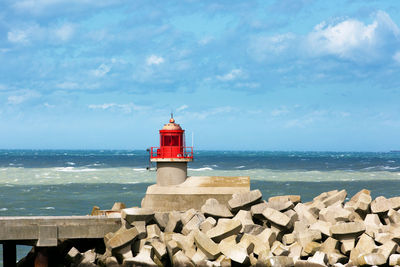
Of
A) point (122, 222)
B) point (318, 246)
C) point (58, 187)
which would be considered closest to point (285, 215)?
point (318, 246)

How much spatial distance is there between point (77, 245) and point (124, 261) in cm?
210

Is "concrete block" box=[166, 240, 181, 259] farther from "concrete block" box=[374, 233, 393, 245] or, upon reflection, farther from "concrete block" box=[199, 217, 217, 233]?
"concrete block" box=[374, 233, 393, 245]

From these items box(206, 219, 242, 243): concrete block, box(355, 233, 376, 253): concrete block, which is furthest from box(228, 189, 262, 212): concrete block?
box(355, 233, 376, 253): concrete block

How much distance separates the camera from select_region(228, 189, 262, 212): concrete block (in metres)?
15.8

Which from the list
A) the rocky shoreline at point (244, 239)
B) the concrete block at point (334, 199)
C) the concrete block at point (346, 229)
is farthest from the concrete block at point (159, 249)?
the concrete block at point (334, 199)

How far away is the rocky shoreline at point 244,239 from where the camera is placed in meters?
13.6

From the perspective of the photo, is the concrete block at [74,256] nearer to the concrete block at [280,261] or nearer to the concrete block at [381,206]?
the concrete block at [280,261]

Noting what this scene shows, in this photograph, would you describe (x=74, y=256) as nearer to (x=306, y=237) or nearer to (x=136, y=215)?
(x=136, y=215)

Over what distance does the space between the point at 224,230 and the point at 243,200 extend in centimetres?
193

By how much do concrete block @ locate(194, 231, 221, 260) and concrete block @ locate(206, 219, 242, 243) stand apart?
Answer: 1.32 feet

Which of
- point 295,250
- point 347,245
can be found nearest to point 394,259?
point 347,245

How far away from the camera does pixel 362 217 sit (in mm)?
16266

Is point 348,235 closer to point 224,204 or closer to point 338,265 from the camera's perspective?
point 338,265

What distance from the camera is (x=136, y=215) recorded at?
1455 centimetres
